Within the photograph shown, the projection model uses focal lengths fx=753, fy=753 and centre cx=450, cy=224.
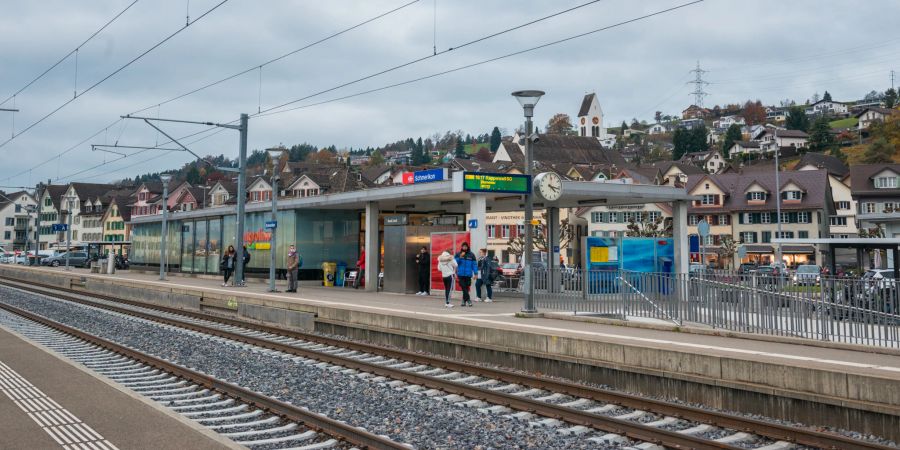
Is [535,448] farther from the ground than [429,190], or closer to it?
closer to it

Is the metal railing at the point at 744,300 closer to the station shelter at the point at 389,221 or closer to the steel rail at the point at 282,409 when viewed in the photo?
the station shelter at the point at 389,221

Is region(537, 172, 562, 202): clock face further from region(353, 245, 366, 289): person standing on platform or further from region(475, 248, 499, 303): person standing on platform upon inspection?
region(353, 245, 366, 289): person standing on platform

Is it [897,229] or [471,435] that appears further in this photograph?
[897,229]

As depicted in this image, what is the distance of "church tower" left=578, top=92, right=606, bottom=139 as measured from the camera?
18012cm

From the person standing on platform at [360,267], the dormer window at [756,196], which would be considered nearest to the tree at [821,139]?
the dormer window at [756,196]

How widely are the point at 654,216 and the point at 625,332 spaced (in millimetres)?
70891

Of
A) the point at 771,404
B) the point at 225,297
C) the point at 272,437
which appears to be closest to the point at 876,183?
the point at 225,297

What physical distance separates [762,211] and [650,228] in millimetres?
12641

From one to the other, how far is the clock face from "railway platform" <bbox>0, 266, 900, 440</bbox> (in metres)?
3.33

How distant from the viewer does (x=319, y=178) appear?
94312 mm

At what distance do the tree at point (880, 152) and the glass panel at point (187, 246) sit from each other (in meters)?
87.4

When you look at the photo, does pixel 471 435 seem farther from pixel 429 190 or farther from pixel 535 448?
pixel 429 190

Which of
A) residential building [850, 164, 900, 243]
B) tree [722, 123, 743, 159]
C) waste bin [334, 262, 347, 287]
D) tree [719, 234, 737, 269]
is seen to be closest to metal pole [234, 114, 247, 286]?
waste bin [334, 262, 347, 287]

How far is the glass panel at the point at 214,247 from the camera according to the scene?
4019cm
